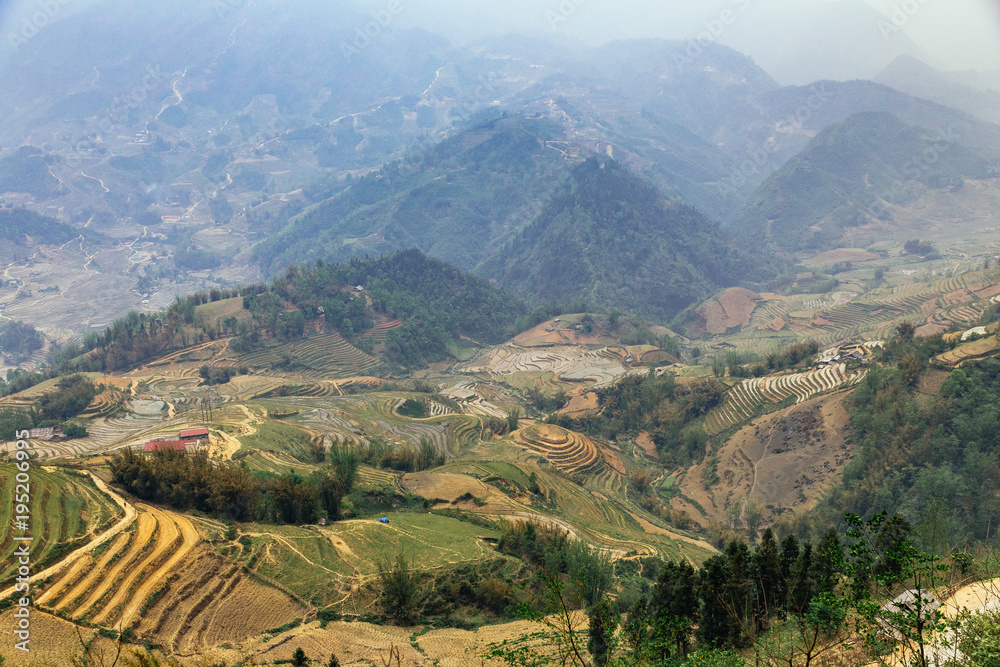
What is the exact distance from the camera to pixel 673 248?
10025cm

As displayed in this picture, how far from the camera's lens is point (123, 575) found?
13125 millimetres

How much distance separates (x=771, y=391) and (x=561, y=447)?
52.3 feet

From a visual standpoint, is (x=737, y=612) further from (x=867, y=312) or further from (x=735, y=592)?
(x=867, y=312)

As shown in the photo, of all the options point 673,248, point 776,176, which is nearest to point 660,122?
point 776,176

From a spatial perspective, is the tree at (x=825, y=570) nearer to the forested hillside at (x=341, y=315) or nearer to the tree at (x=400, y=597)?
the tree at (x=400, y=597)

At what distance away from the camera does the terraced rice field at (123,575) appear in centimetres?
1187

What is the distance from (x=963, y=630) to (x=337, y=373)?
56.0 metres

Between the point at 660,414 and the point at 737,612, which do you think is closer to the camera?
the point at 737,612

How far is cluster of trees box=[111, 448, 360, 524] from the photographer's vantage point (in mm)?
17172

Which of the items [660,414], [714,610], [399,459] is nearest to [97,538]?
[714,610]

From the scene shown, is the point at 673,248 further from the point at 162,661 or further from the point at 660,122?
the point at 660,122

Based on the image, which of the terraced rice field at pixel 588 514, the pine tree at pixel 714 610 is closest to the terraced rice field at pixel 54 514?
the terraced rice field at pixel 588 514
